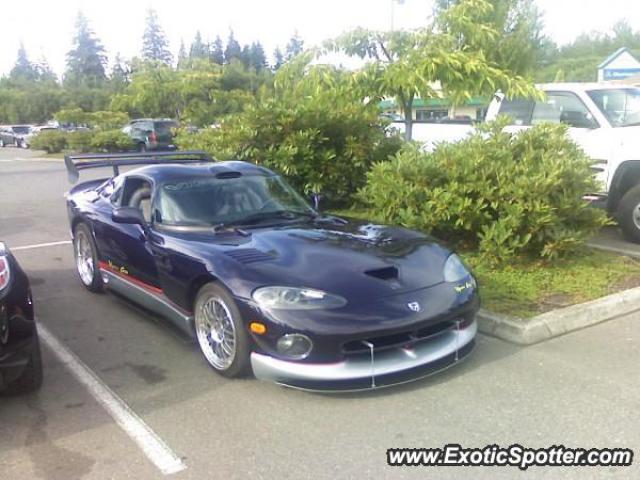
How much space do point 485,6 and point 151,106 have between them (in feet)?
114

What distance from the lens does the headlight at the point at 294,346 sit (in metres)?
3.61

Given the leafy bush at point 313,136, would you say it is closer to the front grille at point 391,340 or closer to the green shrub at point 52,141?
the front grille at point 391,340

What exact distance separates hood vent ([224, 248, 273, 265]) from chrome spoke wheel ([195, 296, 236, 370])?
0.96ft

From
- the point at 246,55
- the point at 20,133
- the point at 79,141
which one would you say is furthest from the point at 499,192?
the point at 246,55

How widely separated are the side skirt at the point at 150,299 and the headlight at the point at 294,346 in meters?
0.98

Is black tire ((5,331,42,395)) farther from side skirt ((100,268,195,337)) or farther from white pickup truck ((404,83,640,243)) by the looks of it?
white pickup truck ((404,83,640,243))

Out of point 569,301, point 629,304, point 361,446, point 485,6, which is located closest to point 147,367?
point 361,446

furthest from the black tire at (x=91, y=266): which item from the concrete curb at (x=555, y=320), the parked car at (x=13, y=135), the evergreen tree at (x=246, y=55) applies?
the evergreen tree at (x=246, y=55)

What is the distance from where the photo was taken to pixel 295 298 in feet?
12.2

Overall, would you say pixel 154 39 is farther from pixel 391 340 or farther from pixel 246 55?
pixel 391 340

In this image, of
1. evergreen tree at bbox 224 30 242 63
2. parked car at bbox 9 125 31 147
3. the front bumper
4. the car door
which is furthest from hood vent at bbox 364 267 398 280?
evergreen tree at bbox 224 30 242 63

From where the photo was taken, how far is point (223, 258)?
409 centimetres

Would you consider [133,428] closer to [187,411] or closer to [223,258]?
[187,411]

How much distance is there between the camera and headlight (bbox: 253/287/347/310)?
12.0ft
